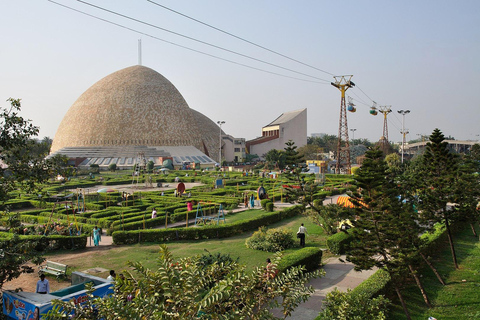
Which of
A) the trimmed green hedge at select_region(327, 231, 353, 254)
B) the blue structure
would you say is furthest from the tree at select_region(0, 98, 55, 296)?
the trimmed green hedge at select_region(327, 231, 353, 254)

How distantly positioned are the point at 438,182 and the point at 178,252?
8.65 meters

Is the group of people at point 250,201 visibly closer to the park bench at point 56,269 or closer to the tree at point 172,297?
the park bench at point 56,269

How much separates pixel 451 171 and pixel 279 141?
7075 centimetres

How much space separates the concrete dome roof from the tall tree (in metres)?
61.0

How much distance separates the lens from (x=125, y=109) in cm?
6956

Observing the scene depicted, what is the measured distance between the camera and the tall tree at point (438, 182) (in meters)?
10.9

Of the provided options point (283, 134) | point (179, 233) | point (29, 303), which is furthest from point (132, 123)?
point (29, 303)

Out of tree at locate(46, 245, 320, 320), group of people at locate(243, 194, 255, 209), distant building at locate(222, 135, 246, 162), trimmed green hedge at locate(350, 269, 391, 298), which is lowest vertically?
trimmed green hedge at locate(350, 269, 391, 298)

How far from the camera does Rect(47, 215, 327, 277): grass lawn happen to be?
11625 millimetres

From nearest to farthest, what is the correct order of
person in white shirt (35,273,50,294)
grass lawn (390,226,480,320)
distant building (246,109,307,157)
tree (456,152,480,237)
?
person in white shirt (35,273,50,294) < grass lawn (390,226,480,320) < tree (456,152,480,237) < distant building (246,109,307,157)

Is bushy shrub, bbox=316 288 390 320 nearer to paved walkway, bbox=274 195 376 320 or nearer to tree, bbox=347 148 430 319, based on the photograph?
tree, bbox=347 148 430 319

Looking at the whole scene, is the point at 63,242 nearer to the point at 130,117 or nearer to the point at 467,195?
the point at 467,195

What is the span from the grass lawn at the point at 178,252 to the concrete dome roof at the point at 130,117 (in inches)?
2211

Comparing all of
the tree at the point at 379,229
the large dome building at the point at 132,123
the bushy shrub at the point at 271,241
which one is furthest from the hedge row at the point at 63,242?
the large dome building at the point at 132,123
